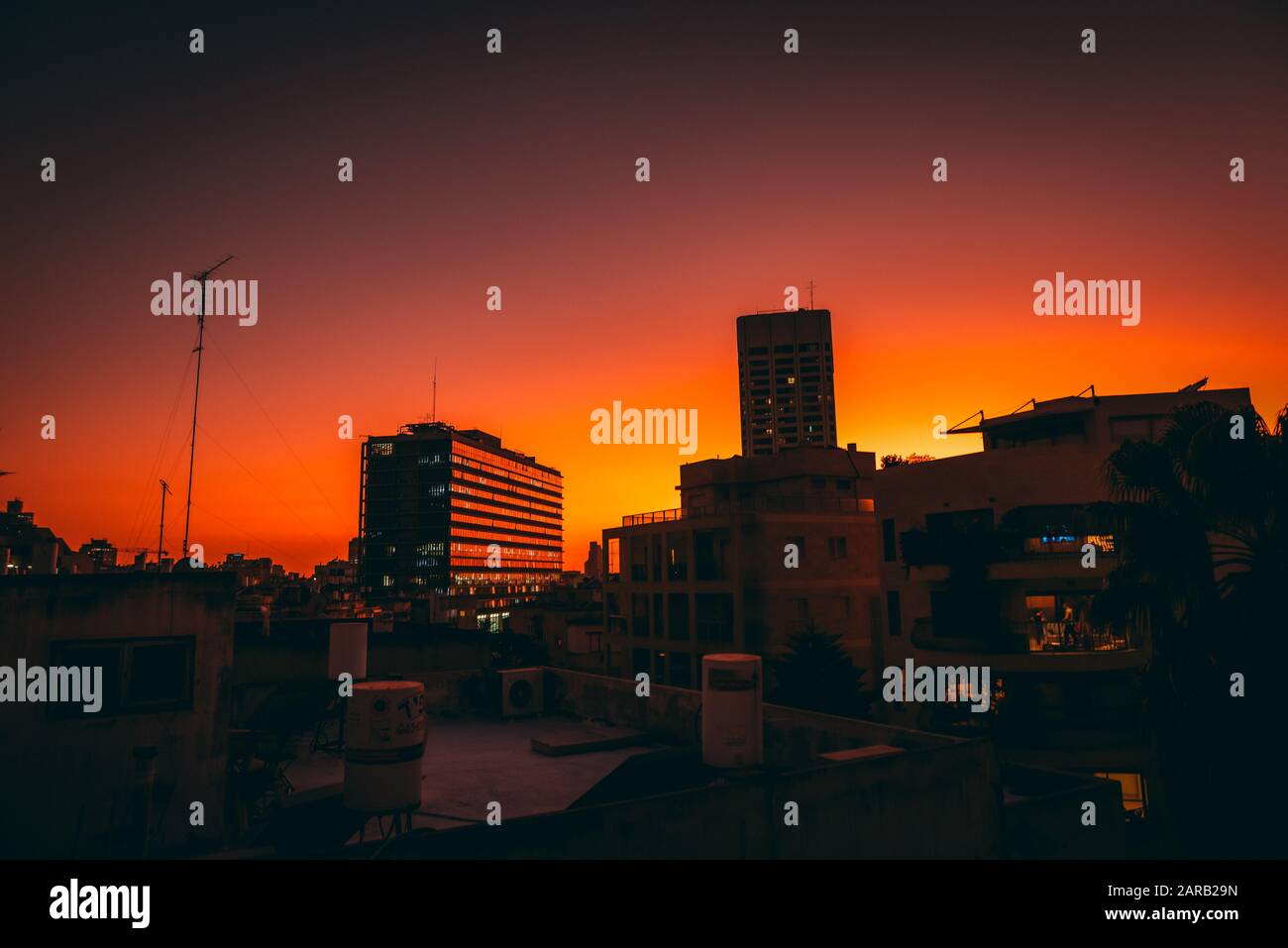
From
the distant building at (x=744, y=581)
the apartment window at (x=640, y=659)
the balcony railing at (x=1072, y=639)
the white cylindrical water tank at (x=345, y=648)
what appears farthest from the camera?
the apartment window at (x=640, y=659)

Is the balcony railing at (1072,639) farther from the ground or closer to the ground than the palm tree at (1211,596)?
closer to the ground

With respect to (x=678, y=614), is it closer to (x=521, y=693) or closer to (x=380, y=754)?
(x=521, y=693)

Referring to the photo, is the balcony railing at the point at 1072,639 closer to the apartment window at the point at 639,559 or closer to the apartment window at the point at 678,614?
the apartment window at the point at 678,614

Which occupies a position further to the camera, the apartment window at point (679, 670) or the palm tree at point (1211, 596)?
the apartment window at point (679, 670)

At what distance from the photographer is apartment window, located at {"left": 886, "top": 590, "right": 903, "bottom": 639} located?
37.5 meters

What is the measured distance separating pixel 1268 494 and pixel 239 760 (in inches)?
829

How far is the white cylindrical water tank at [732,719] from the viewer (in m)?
15.9

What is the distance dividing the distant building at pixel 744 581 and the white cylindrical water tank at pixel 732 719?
3186 cm

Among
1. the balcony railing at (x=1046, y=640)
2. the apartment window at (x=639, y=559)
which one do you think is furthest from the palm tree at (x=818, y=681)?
the apartment window at (x=639, y=559)

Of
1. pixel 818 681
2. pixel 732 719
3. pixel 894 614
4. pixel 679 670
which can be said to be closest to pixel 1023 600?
pixel 894 614

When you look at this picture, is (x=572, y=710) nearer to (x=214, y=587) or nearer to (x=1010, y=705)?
(x=214, y=587)

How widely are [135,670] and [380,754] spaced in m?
5.13
